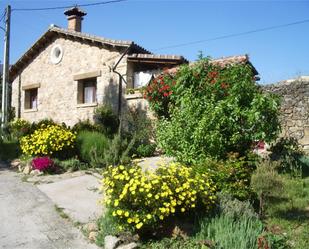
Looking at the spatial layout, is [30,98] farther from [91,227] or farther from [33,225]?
[91,227]

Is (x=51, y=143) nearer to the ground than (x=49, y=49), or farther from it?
nearer to the ground

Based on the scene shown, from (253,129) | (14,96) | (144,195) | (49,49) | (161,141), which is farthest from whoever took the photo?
(14,96)

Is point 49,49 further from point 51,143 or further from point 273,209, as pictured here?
point 273,209

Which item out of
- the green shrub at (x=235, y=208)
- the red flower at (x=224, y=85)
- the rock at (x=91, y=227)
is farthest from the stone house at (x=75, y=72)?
the rock at (x=91, y=227)

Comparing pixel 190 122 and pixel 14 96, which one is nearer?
pixel 190 122

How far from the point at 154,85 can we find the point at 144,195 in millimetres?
6987

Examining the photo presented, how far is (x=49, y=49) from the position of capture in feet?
61.4

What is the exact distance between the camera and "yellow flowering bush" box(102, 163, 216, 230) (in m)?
4.84

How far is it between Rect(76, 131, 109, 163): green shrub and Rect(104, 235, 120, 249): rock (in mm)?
5269

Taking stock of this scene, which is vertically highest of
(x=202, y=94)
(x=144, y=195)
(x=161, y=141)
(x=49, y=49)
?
(x=49, y=49)

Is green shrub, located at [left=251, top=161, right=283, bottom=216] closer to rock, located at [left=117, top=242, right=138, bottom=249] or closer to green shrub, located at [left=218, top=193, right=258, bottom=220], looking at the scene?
green shrub, located at [left=218, top=193, right=258, bottom=220]

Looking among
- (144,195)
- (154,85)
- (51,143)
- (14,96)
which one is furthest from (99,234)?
(14,96)

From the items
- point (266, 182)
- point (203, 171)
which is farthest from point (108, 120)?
point (266, 182)

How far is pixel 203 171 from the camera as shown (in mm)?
6273
